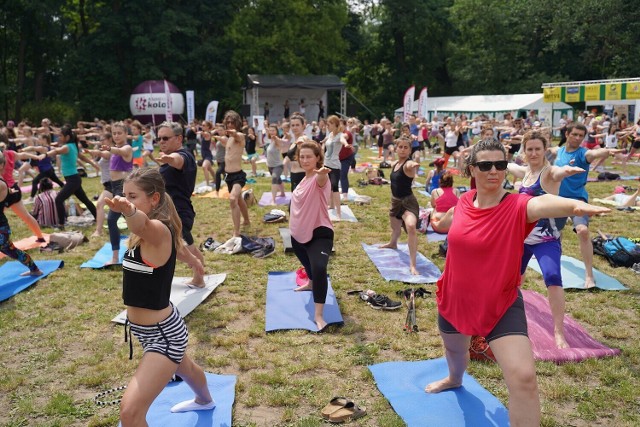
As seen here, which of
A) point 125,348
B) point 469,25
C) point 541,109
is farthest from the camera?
point 469,25

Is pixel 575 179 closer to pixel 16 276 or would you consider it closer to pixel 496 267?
pixel 496 267

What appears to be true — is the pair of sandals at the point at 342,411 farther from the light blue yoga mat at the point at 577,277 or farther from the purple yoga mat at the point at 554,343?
the light blue yoga mat at the point at 577,277

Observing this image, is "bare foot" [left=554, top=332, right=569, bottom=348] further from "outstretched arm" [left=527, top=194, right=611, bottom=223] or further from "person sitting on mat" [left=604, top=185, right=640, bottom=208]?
"person sitting on mat" [left=604, top=185, right=640, bottom=208]

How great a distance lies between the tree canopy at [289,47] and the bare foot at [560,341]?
3378cm

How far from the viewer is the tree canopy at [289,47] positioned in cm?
3491

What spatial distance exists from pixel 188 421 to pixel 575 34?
40.3 meters

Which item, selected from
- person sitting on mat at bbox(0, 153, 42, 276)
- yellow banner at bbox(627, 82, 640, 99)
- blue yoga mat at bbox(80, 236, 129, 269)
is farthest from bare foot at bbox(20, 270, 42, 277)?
yellow banner at bbox(627, 82, 640, 99)

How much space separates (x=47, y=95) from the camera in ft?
127

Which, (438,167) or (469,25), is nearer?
(438,167)

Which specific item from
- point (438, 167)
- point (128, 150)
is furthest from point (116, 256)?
point (438, 167)

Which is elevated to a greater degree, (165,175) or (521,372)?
(165,175)

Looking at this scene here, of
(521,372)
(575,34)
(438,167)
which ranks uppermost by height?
(575,34)

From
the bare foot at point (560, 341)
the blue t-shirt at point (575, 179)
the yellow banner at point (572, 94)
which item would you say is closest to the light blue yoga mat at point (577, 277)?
the blue t-shirt at point (575, 179)

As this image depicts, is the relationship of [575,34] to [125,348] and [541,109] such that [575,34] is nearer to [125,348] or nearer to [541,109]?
[541,109]
